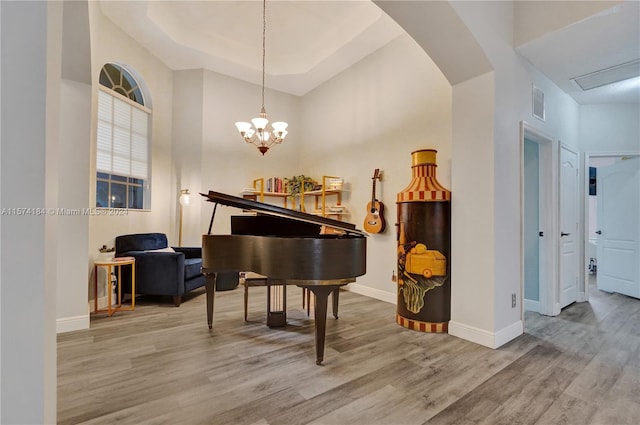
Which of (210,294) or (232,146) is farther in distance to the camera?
(232,146)

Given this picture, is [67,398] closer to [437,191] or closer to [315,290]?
[315,290]

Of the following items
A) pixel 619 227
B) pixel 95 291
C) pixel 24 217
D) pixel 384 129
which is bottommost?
pixel 95 291

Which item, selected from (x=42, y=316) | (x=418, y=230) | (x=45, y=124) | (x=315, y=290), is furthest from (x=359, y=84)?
(x=42, y=316)

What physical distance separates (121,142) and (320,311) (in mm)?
3857

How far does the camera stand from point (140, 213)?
171 inches

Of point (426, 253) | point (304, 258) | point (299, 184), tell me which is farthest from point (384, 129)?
point (304, 258)

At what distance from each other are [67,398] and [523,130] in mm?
4159

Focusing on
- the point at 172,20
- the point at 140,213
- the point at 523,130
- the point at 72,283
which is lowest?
the point at 72,283

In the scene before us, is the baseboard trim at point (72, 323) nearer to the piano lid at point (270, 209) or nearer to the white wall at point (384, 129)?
the piano lid at point (270, 209)

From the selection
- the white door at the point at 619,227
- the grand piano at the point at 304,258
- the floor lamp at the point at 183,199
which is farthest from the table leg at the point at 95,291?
the white door at the point at 619,227

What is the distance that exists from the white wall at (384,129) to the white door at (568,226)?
1530 millimetres

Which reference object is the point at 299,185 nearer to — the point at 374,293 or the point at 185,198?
the point at 185,198

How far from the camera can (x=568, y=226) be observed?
3.64 meters

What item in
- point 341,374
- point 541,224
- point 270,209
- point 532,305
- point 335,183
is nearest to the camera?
point 341,374
